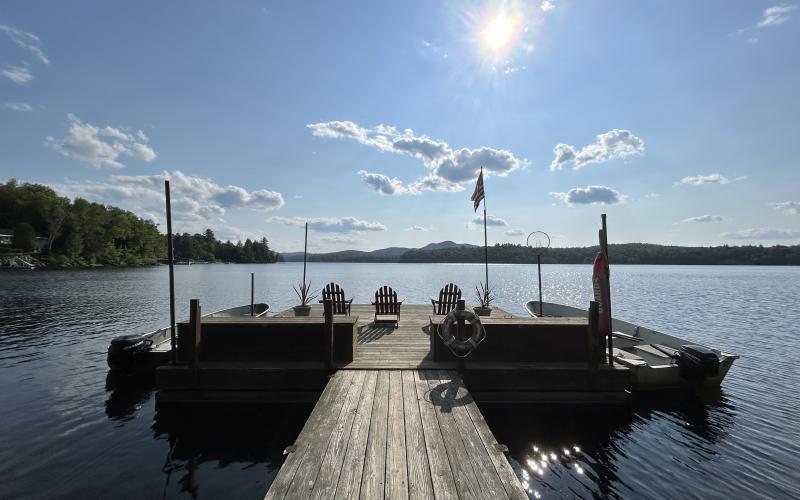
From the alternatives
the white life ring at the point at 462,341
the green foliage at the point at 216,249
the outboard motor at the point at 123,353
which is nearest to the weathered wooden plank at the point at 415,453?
the white life ring at the point at 462,341

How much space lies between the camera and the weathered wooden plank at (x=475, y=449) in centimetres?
290

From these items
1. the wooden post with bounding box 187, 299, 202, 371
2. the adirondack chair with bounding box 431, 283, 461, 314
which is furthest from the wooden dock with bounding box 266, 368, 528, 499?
the adirondack chair with bounding box 431, 283, 461, 314

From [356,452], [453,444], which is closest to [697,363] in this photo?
[453,444]

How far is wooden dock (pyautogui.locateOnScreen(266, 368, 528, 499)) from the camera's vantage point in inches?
113

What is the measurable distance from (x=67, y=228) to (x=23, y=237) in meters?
6.26

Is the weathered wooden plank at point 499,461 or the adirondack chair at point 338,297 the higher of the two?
the adirondack chair at point 338,297

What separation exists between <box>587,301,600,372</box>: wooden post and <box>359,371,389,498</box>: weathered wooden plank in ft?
11.8

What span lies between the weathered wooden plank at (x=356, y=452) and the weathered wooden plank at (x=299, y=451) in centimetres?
39

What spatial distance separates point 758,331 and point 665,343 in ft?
35.0

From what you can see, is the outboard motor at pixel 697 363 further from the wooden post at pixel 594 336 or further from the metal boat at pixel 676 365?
the wooden post at pixel 594 336

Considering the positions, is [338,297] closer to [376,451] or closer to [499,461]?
[376,451]

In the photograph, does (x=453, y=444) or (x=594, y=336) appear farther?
(x=594, y=336)

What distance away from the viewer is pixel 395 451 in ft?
11.4

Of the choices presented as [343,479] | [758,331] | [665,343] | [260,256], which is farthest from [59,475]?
[260,256]
